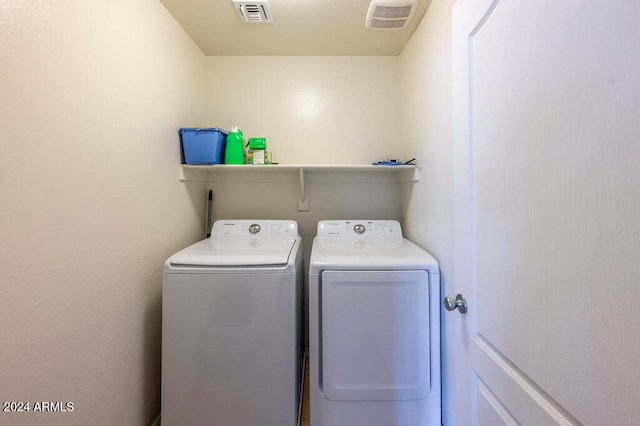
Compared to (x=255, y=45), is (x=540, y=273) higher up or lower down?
lower down

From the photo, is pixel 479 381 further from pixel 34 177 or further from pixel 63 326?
pixel 34 177

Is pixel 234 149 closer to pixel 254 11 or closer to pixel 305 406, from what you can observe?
Result: pixel 254 11

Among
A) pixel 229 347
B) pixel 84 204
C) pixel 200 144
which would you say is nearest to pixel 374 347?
pixel 229 347

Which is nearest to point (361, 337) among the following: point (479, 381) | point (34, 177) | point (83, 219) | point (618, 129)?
point (479, 381)

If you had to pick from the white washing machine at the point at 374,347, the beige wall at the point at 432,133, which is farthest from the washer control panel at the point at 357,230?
the white washing machine at the point at 374,347

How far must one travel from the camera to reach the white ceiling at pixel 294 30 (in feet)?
5.01

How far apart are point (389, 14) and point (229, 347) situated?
2.11 meters

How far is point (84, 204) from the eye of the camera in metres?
1.03

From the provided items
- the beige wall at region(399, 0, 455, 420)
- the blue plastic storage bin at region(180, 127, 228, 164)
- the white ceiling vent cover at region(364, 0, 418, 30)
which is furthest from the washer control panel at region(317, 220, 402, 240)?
the white ceiling vent cover at region(364, 0, 418, 30)

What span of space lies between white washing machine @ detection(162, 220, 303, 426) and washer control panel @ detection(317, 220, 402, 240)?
653mm

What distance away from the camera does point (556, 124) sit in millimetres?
528

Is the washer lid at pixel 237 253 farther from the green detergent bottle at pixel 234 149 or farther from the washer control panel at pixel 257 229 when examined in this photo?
the green detergent bottle at pixel 234 149

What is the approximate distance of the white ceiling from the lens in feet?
5.01

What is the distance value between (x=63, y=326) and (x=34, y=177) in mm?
556
